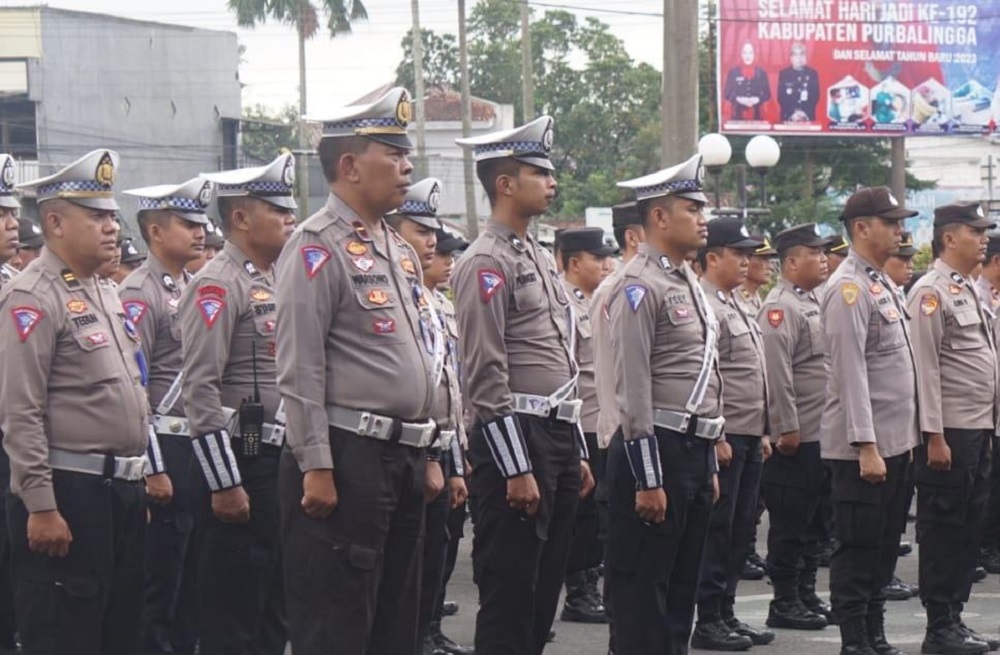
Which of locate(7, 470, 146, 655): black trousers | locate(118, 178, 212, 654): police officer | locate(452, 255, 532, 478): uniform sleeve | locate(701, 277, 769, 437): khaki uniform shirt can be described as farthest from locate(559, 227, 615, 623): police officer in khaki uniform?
locate(7, 470, 146, 655): black trousers

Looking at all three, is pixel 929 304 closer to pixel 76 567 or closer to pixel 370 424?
pixel 370 424

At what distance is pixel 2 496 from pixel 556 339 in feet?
9.87

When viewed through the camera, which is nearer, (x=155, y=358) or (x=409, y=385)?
(x=409, y=385)

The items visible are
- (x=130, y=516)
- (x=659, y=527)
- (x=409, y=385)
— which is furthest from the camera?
(x=659, y=527)

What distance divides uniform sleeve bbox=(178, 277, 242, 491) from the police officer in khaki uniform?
10.6 feet

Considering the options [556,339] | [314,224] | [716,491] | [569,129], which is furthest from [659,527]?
[569,129]

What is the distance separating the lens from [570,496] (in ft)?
23.8

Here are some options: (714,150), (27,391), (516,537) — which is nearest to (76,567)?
(27,391)

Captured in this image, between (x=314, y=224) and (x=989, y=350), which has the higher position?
(x=314, y=224)

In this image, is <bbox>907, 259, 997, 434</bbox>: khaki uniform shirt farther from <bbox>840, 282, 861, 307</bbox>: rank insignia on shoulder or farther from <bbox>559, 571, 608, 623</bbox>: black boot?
<bbox>559, 571, 608, 623</bbox>: black boot

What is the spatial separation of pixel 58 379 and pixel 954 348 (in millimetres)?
5091

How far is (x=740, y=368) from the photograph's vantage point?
976 cm

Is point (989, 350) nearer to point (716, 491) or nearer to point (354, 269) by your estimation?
point (716, 491)

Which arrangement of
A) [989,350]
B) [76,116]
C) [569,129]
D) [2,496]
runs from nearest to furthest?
[2,496] < [989,350] < [76,116] < [569,129]
